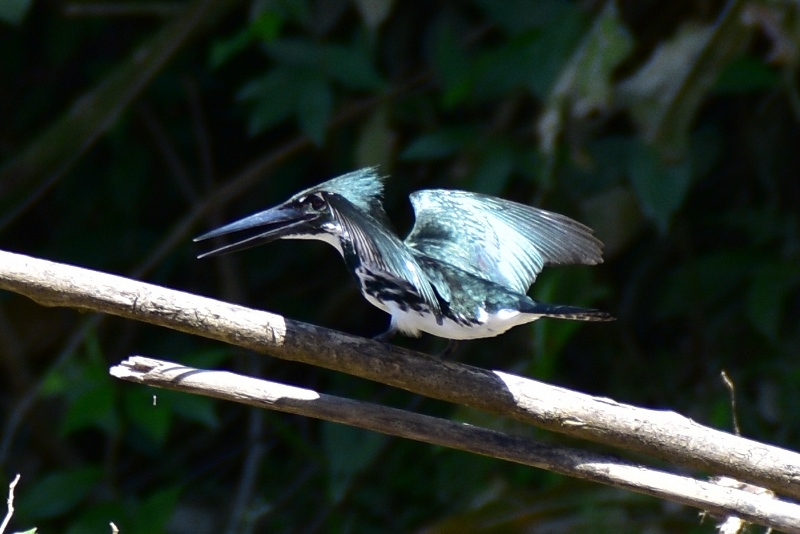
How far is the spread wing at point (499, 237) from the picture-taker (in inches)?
81.0

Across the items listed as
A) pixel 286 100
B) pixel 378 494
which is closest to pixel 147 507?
pixel 378 494

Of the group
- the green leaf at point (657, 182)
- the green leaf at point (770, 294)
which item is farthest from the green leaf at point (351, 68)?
the green leaf at point (770, 294)

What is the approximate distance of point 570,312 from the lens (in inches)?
65.0

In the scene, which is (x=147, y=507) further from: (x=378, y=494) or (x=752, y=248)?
(x=752, y=248)

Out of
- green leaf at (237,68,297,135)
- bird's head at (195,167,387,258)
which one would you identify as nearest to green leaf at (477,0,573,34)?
green leaf at (237,68,297,135)

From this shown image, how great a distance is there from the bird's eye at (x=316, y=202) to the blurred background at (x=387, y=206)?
3.65 ft

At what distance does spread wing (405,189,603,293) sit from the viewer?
2.06 metres

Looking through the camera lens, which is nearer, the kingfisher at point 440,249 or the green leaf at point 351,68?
the kingfisher at point 440,249

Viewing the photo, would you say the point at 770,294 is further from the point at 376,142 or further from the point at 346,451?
the point at 346,451

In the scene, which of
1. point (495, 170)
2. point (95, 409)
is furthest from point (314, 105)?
point (95, 409)

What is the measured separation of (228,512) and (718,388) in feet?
5.19

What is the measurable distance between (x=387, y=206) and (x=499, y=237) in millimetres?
1435

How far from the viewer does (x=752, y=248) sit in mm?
3215

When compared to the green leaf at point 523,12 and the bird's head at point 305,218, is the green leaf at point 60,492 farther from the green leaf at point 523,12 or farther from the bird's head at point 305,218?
the green leaf at point 523,12
